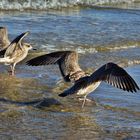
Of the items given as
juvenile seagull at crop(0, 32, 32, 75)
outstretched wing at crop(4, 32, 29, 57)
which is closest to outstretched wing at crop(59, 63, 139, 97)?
juvenile seagull at crop(0, 32, 32, 75)

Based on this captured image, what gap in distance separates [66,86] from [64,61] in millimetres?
576

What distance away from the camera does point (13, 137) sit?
6.05 meters

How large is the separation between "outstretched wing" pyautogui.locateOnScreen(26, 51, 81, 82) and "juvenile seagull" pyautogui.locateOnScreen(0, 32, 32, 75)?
3.98 ft

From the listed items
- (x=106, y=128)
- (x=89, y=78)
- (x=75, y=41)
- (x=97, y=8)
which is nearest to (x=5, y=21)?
(x=75, y=41)

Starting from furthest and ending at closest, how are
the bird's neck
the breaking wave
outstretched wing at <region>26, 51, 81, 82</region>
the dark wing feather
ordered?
the breaking wave
outstretched wing at <region>26, 51, 81, 82</region>
the bird's neck
the dark wing feather

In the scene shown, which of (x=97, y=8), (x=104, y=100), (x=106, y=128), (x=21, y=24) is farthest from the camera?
(x=97, y=8)

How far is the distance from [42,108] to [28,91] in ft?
2.94

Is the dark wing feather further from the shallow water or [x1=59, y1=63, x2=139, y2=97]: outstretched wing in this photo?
the shallow water

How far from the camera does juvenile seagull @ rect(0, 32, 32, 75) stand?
9742 millimetres

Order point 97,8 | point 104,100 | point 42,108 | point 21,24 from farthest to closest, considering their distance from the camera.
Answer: point 97,8
point 21,24
point 104,100
point 42,108

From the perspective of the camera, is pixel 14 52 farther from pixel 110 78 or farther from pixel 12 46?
pixel 110 78

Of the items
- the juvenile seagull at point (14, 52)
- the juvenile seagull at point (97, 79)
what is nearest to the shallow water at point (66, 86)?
the juvenile seagull at point (14, 52)

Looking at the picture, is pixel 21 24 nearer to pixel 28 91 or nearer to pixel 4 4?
pixel 4 4

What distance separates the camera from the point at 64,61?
27.0 feet
